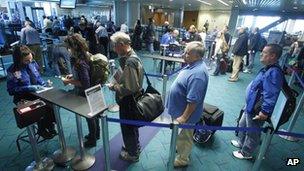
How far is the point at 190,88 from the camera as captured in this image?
2.05 metres

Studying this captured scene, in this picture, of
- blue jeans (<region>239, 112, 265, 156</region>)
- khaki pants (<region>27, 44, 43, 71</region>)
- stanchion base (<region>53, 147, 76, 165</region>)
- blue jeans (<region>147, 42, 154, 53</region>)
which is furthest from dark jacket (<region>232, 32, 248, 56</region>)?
khaki pants (<region>27, 44, 43, 71</region>)

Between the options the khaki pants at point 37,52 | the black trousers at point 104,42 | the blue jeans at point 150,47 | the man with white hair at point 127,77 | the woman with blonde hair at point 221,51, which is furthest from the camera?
the blue jeans at point 150,47

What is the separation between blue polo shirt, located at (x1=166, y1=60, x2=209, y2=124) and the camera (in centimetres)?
202

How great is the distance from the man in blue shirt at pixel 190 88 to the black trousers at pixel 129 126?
1.46 ft

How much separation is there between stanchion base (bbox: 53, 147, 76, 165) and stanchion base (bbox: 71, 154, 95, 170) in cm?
10

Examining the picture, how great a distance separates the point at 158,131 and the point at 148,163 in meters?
0.84

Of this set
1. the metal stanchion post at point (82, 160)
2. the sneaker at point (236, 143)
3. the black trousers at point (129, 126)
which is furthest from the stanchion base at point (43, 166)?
the sneaker at point (236, 143)

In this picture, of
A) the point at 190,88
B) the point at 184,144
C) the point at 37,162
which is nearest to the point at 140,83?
the point at 190,88

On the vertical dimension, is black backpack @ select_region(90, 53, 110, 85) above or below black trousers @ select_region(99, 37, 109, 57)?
above

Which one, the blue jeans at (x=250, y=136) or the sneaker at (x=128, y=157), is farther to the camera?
the sneaker at (x=128, y=157)

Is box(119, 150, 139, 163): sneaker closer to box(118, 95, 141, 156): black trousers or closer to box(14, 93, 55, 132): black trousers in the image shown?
box(118, 95, 141, 156): black trousers

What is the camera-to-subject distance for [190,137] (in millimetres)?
2494

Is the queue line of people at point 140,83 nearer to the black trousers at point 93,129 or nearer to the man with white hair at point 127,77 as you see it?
the man with white hair at point 127,77

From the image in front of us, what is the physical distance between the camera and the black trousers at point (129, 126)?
88.2 inches
